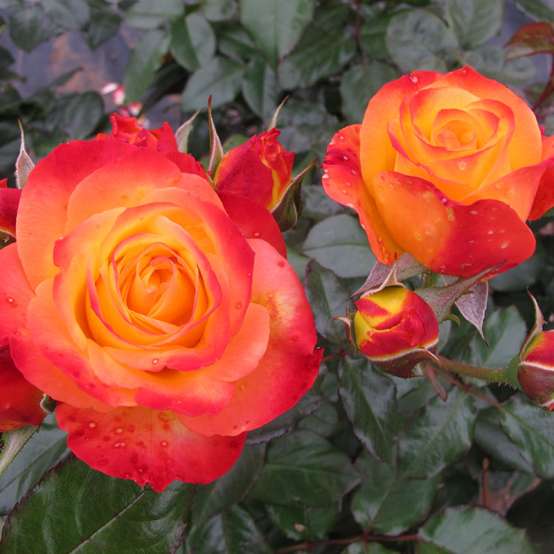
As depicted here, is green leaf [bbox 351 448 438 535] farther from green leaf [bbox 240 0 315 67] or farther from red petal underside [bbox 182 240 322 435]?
green leaf [bbox 240 0 315 67]

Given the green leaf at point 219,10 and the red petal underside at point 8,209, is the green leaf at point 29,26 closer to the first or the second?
the green leaf at point 219,10

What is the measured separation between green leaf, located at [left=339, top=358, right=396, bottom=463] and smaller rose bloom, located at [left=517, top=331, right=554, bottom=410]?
172 millimetres

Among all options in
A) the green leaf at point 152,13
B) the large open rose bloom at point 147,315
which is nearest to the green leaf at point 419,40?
the green leaf at point 152,13

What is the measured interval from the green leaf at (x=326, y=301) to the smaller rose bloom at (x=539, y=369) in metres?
0.20

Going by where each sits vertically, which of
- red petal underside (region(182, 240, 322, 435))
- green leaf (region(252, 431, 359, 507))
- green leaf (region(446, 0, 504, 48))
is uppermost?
red petal underside (region(182, 240, 322, 435))

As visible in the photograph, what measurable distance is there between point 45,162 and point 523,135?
0.33 metres

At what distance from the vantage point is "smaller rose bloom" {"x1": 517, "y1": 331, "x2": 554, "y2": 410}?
52 centimetres

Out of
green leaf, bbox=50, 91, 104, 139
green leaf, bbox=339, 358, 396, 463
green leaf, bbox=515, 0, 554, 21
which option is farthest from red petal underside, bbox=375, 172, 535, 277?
green leaf, bbox=50, 91, 104, 139

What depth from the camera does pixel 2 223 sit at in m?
0.47

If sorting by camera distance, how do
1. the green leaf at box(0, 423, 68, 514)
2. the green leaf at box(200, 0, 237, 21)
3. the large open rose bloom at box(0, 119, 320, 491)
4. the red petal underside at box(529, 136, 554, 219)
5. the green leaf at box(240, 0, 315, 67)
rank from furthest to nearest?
the green leaf at box(200, 0, 237, 21), the green leaf at box(240, 0, 315, 67), the green leaf at box(0, 423, 68, 514), the red petal underside at box(529, 136, 554, 219), the large open rose bloom at box(0, 119, 320, 491)

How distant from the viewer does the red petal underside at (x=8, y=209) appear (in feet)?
1.54

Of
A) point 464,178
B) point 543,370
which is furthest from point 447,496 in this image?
point 464,178

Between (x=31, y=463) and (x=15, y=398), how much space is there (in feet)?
0.75

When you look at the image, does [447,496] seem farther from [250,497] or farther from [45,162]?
[45,162]
